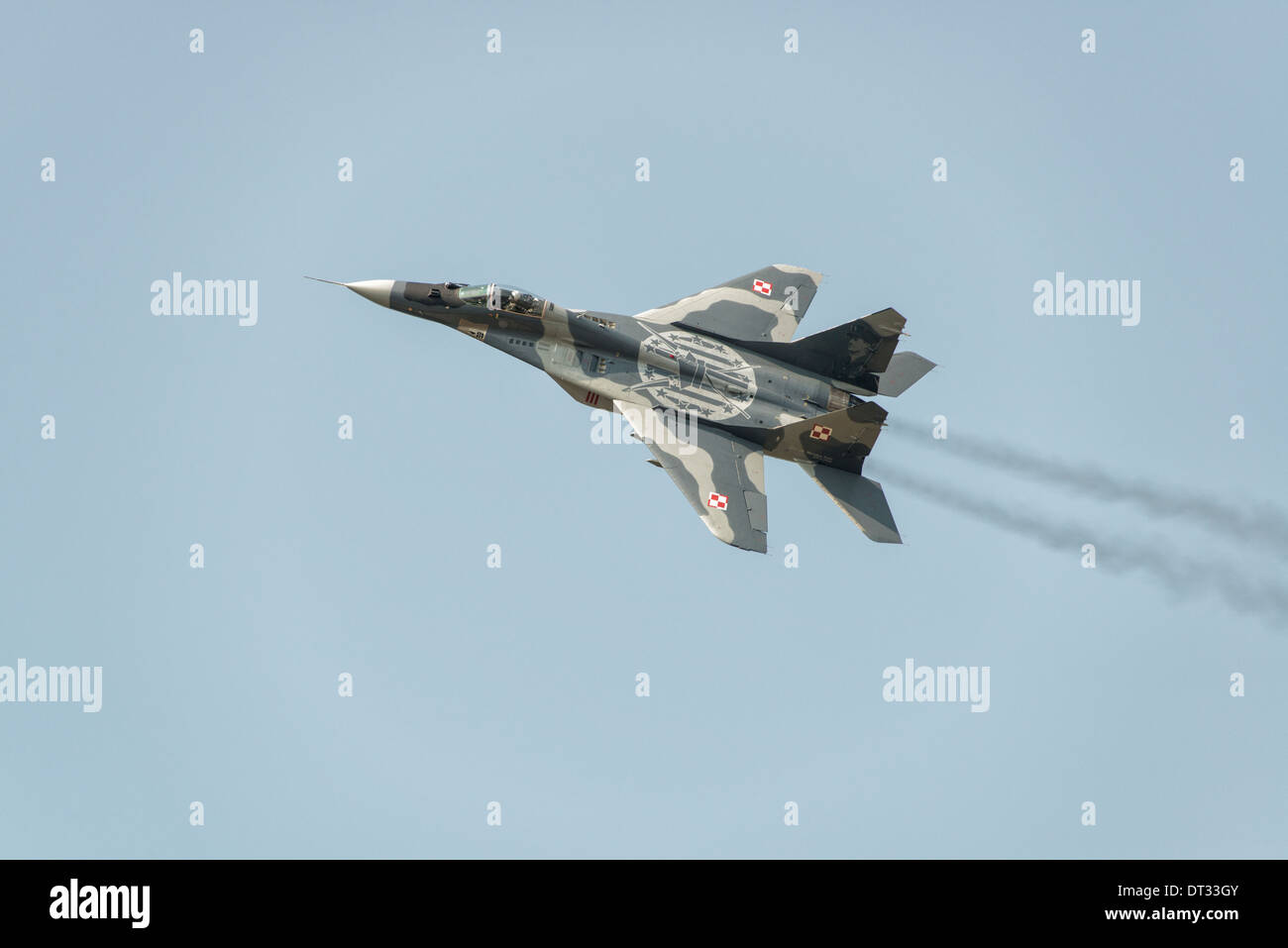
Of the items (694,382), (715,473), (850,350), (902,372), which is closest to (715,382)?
(694,382)

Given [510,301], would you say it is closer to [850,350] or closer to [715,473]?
[715,473]

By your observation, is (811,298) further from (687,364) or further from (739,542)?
(739,542)

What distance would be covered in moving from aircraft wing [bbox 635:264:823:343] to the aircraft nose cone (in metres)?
7.90

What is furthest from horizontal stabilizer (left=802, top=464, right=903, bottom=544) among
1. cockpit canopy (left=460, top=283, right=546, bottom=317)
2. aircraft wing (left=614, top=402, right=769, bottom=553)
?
cockpit canopy (left=460, top=283, right=546, bottom=317)

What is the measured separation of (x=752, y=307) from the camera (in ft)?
169

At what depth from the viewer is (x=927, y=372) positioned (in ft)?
163

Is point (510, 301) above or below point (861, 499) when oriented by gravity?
above

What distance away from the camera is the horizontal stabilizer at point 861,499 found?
4669 cm

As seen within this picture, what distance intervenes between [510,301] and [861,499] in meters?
12.4

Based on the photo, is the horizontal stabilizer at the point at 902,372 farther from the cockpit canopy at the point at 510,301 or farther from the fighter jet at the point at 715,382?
the cockpit canopy at the point at 510,301

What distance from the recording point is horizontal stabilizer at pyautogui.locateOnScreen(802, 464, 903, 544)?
46688 mm

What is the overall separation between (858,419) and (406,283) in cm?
1468

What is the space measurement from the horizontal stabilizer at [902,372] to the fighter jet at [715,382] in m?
0.06
